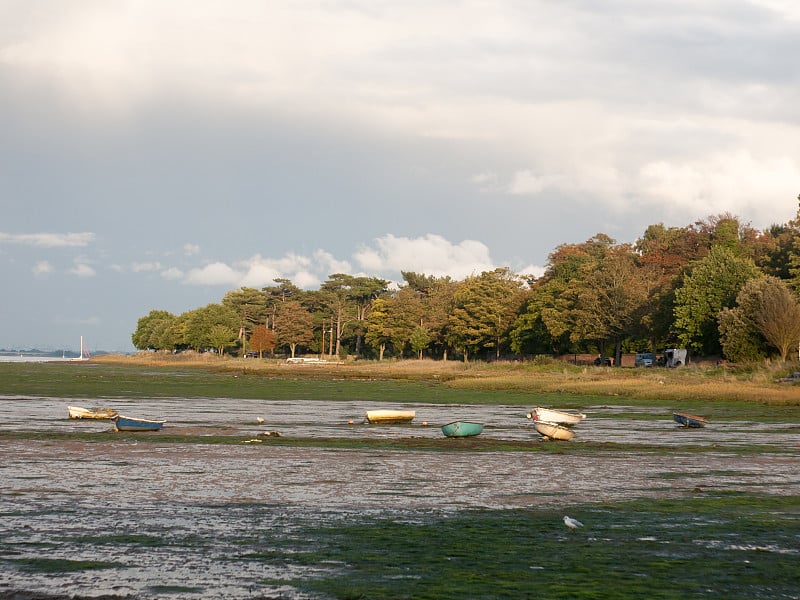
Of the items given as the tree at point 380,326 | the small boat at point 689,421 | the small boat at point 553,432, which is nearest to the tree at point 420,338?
the tree at point 380,326

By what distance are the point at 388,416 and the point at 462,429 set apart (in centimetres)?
803

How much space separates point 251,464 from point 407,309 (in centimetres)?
14988

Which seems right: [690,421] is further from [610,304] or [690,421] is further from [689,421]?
[610,304]

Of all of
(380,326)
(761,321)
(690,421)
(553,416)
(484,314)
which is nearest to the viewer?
(553,416)

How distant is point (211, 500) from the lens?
21969mm

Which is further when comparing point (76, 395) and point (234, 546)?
point (76, 395)

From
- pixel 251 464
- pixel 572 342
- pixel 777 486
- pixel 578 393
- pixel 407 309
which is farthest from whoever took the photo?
pixel 407 309

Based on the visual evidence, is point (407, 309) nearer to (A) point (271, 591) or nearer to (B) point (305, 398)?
(B) point (305, 398)

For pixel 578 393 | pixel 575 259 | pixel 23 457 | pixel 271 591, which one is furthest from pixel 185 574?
pixel 575 259

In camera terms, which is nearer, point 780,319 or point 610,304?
point 780,319

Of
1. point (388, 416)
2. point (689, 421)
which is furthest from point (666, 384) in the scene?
point (388, 416)

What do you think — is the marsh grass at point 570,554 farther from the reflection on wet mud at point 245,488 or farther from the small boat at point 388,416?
the small boat at point 388,416

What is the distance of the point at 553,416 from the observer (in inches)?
1588

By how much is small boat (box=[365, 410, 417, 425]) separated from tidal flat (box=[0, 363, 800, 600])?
2656 millimetres
